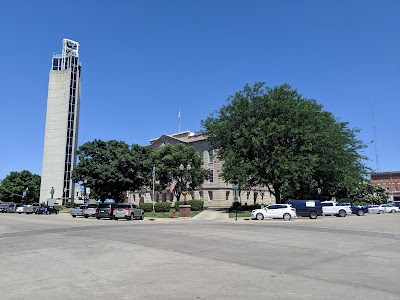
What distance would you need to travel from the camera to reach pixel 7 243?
14.9 metres

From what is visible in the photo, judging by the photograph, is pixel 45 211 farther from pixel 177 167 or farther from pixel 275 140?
pixel 275 140

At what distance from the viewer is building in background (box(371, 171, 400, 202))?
106 meters

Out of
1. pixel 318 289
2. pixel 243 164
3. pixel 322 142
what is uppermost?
pixel 322 142

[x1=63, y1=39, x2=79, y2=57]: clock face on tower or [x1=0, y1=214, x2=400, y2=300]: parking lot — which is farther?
[x1=63, y1=39, x2=79, y2=57]: clock face on tower

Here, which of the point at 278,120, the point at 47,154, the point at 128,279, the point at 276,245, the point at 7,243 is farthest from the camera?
the point at 47,154

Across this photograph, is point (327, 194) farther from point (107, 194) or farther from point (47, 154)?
point (47, 154)

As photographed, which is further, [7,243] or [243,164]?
[243,164]

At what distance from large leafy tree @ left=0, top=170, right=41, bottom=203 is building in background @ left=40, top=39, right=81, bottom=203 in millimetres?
11330

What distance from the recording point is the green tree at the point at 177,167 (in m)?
61.5

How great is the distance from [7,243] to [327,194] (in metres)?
59.5

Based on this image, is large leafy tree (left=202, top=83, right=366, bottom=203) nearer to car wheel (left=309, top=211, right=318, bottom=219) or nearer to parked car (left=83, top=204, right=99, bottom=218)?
car wheel (left=309, top=211, right=318, bottom=219)

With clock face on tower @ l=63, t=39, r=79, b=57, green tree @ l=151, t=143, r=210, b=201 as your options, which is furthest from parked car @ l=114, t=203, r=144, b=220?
clock face on tower @ l=63, t=39, r=79, b=57

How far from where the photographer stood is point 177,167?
62.4 m

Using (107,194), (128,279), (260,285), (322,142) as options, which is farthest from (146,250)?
(107,194)
